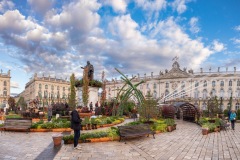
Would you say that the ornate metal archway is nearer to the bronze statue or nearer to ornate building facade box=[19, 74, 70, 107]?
the bronze statue

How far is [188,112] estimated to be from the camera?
86.5 feet

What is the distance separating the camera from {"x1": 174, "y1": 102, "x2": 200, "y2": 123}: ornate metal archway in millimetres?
24497

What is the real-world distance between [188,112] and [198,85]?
60.2m

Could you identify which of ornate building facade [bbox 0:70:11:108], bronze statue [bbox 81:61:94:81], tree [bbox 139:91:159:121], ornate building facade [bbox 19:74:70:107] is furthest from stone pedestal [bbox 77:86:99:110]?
ornate building facade [bbox 0:70:11:108]

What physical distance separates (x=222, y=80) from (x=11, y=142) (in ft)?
259

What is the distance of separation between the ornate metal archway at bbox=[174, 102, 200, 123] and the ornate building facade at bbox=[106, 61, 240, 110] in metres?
42.4

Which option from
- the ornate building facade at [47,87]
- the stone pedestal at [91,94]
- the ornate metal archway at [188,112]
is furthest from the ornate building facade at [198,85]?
the stone pedestal at [91,94]

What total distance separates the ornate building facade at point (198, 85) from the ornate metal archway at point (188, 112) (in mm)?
42425

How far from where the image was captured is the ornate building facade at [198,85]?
250 feet

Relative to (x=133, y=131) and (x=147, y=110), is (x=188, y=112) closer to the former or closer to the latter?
(x=147, y=110)

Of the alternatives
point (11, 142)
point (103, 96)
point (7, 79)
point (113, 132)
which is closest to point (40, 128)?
point (11, 142)

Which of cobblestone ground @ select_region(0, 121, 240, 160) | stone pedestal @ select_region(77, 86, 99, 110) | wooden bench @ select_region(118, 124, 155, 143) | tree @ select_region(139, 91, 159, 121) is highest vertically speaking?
stone pedestal @ select_region(77, 86, 99, 110)

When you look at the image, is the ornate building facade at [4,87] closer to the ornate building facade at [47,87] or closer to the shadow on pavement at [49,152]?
the ornate building facade at [47,87]

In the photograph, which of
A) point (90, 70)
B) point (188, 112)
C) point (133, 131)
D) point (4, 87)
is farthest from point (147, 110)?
point (4, 87)
